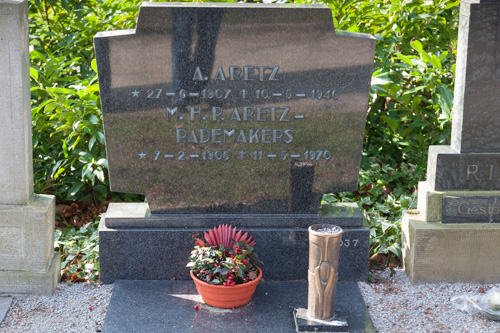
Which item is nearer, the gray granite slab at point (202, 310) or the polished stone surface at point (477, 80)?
the gray granite slab at point (202, 310)

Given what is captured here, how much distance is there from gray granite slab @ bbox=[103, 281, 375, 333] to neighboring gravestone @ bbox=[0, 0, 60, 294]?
1.95 ft

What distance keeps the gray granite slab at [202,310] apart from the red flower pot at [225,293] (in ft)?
0.14

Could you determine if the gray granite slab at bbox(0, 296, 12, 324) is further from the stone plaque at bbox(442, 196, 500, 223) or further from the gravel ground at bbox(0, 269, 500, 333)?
the stone plaque at bbox(442, 196, 500, 223)

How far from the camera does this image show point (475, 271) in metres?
4.62

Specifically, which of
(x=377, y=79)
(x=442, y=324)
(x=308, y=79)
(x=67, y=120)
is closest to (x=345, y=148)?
(x=308, y=79)

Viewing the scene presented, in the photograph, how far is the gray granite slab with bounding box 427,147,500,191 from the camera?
4.48 metres

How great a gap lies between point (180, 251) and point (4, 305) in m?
1.25

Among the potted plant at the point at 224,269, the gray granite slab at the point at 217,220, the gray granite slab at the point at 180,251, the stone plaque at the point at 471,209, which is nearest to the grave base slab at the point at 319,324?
the potted plant at the point at 224,269

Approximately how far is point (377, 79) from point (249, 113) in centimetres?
143

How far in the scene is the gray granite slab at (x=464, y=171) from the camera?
448 cm

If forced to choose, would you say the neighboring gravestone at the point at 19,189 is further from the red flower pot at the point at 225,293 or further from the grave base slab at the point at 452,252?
the grave base slab at the point at 452,252

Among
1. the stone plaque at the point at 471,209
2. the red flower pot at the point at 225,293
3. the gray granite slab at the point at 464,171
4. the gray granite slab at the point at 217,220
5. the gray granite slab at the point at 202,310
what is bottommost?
the gray granite slab at the point at 202,310

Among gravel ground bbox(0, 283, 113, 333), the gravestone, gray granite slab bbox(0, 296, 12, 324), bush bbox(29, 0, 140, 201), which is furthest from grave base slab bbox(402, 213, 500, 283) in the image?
gray granite slab bbox(0, 296, 12, 324)

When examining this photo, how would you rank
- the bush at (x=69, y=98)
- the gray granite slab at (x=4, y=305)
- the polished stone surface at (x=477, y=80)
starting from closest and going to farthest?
the gray granite slab at (x=4, y=305)
the polished stone surface at (x=477, y=80)
the bush at (x=69, y=98)
